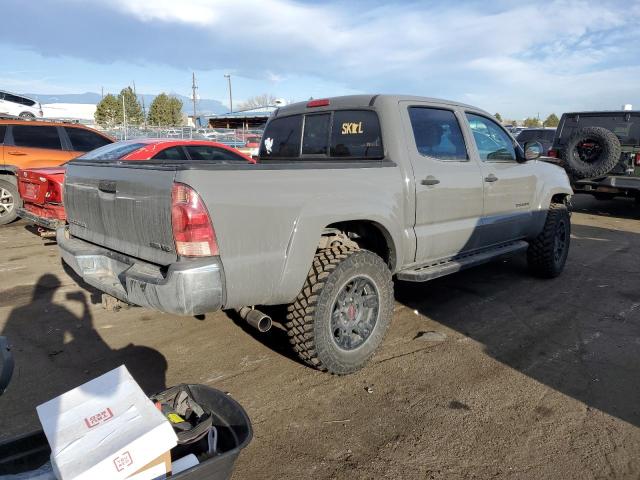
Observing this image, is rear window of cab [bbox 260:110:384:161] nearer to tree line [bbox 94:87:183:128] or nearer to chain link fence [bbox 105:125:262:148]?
chain link fence [bbox 105:125:262:148]

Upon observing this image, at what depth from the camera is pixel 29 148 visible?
8.84 meters

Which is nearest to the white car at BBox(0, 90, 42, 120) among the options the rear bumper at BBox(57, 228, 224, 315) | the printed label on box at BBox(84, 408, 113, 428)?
the rear bumper at BBox(57, 228, 224, 315)

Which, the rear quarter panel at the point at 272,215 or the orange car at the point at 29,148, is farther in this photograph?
the orange car at the point at 29,148

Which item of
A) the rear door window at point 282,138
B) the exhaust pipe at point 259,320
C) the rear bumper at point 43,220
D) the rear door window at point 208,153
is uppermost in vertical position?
the rear door window at point 282,138

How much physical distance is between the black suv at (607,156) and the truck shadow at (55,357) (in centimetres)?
866

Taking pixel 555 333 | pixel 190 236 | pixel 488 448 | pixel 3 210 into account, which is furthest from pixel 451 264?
pixel 3 210

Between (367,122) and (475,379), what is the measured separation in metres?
2.12

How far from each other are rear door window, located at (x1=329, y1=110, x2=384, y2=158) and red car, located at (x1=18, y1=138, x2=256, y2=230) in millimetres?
1772

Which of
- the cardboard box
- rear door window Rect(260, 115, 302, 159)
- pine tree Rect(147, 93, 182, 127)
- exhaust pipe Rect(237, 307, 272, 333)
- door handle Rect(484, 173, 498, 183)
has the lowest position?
exhaust pipe Rect(237, 307, 272, 333)

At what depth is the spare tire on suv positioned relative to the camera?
895 centimetres

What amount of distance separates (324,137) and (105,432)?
317 centimetres

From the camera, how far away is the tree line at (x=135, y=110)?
5254 centimetres

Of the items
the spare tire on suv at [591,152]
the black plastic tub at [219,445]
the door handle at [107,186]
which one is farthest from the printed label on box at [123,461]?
the spare tire on suv at [591,152]

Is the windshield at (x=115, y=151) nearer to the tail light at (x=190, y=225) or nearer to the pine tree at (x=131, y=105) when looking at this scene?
the tail light at (x=190, y=225)
